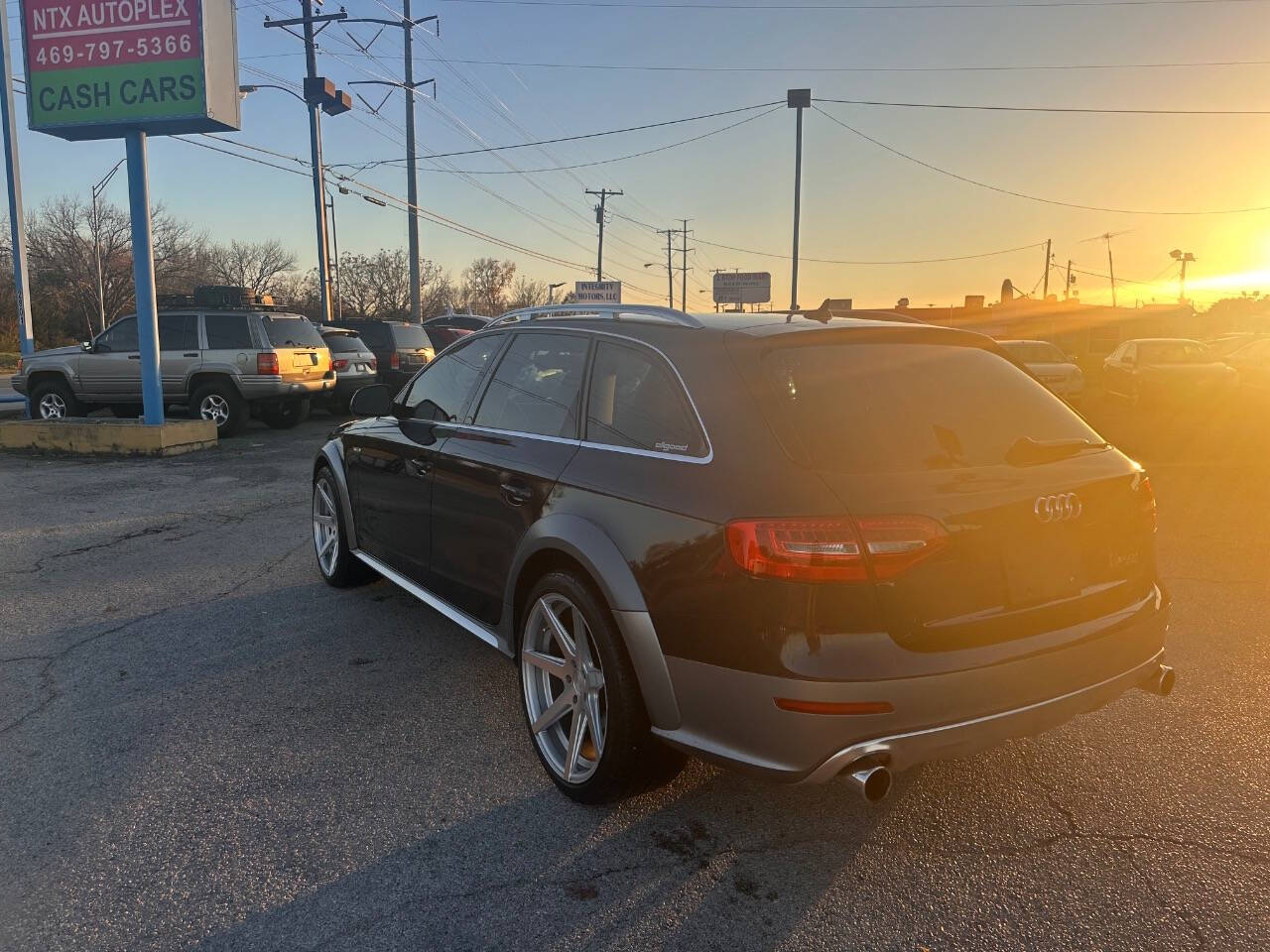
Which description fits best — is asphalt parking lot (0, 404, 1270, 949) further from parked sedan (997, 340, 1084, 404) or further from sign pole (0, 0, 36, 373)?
parked sedan (997, 340, 1084, 404)

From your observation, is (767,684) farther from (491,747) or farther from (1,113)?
(1,113)

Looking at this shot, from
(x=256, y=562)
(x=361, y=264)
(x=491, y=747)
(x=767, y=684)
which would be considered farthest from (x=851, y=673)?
(x=361, y=264)

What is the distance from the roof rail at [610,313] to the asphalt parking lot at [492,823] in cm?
169

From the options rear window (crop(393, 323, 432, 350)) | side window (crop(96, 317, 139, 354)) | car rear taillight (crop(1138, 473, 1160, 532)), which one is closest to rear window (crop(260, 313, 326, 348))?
side window (crop(96, 317, 139, 354))

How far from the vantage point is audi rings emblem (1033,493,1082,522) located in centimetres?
266

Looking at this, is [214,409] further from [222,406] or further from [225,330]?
[225,330]

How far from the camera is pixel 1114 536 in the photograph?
9.48ft

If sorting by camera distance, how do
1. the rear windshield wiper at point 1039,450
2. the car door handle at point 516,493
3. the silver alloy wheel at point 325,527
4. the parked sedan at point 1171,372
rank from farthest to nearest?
the parked sedan at point 1171,372 < the silver alloy wheel at point 325,527 < the car door handle at point 516,493 < the rear windshield wiper at point 1039,450

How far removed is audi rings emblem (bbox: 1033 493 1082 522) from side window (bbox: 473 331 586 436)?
1.63m

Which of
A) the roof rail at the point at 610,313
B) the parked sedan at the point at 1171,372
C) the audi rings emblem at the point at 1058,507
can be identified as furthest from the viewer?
the parked sedan at the point at 1171,372

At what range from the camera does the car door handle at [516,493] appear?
3408 mm

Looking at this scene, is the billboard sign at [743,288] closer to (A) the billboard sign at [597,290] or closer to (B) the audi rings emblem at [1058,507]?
(A) the billboard sign at [597,290]

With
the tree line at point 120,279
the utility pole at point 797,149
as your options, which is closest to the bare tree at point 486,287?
the tree line at point 120,279

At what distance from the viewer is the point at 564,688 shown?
3.31m
